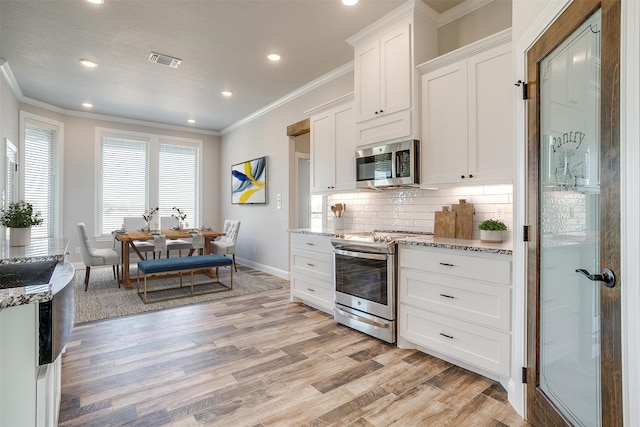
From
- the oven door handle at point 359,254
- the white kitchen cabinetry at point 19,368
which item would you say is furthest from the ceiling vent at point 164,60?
the white kitchen cabinetry at point 19,368

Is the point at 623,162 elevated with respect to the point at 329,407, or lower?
elevated

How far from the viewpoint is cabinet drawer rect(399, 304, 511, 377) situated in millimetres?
2113

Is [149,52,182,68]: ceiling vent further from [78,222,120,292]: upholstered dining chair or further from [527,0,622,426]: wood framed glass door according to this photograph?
[527,0,622,426]: wood framed glass door

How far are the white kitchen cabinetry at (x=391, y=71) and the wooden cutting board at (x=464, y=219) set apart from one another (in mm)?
722

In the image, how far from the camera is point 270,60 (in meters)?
3.98

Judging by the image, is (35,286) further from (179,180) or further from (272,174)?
(179,180)

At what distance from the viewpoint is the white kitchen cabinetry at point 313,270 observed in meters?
3.51

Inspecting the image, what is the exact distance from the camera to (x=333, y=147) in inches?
154

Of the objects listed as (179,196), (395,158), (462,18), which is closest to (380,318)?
(395,158)

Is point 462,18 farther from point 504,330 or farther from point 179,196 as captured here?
point 179,196

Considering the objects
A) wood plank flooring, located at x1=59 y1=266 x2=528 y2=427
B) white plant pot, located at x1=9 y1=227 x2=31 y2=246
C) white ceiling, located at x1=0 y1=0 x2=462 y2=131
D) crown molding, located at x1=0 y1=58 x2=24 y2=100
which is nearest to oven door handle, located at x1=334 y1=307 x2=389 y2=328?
wood plank flooring, located at x1=59 y1=266 x2=528 y2=427

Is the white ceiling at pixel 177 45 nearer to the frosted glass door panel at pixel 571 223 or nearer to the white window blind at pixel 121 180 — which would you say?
the white window blind at pixel 121 180

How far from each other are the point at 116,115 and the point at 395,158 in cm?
580

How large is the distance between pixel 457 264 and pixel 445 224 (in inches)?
26.8
